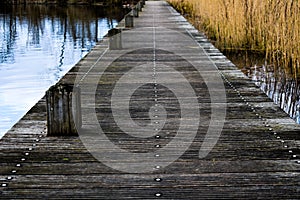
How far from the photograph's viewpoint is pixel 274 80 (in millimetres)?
6398

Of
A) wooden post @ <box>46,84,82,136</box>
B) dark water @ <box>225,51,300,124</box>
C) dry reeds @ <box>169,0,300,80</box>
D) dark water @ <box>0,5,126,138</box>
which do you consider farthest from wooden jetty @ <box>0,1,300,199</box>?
dark water @ <box>0,5,126,138</box>

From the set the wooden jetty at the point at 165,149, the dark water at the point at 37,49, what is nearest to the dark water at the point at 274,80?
the wooden jetty at the point at 165,149

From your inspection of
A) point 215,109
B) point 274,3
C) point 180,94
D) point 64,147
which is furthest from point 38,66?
point 64,147

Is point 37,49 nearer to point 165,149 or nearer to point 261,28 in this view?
point 261,28

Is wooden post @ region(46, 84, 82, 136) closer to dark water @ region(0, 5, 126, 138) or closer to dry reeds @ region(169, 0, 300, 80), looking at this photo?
dark water @ region(0, 5, 126, 138)

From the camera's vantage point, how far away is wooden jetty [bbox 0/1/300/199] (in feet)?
8.18

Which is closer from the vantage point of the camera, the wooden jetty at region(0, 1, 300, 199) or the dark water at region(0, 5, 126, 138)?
the wooden jetty at region(0, 1, 300, 199)

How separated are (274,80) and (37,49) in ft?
21.0

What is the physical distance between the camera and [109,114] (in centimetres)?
387

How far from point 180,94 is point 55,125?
1.51m

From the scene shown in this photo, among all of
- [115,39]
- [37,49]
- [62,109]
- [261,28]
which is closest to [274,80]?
[261,28]

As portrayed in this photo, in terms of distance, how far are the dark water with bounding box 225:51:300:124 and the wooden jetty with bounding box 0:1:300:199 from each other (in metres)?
0.61

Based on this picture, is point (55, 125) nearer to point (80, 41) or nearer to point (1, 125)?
point (1, 125)

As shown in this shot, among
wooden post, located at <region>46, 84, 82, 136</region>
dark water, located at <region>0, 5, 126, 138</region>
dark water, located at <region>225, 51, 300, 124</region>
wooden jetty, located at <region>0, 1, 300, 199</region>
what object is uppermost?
wooden post, located at <region>46, 84, 82, 136</region>
